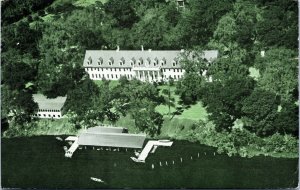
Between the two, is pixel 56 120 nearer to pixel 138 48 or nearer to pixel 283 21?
pixel 138 48

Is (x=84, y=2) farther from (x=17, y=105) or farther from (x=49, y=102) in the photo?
(x=17, y=105)

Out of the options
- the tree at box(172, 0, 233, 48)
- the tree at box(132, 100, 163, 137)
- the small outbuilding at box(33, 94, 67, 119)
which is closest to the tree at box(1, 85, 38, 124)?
the small outbuilding at box(33, 94, 67, 119)

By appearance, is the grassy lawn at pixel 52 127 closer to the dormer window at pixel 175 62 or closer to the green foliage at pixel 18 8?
the dormer window at pixel 175 62

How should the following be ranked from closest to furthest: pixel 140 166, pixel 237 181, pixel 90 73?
pixel 237 181, pixel 140 166, pixel 90 73

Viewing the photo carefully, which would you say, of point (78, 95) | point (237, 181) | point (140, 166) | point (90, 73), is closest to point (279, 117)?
point (237, 181)

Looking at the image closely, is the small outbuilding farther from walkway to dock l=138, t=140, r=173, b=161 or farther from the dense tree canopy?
walkway to dock l=138, t=140, r=173, b=161

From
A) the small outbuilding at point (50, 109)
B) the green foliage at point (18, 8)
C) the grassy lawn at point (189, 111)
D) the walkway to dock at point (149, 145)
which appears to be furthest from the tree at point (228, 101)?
the green foliage at point (18, 8)
